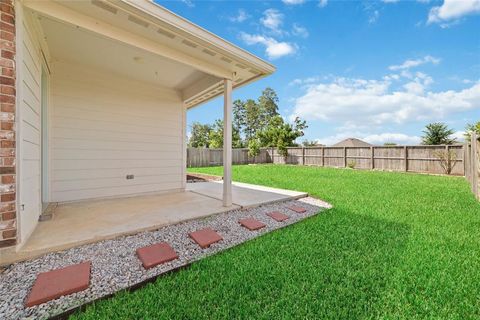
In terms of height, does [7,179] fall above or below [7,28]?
below

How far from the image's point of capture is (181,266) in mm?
1896

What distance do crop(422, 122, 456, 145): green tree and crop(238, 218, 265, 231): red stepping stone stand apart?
15318 mm

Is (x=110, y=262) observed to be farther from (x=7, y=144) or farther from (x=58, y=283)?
(x=7, y=144)

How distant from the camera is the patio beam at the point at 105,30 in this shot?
2.06 m

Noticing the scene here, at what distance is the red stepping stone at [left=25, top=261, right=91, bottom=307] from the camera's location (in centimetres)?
143

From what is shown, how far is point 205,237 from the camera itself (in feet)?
8.16

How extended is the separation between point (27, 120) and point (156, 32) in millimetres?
1704

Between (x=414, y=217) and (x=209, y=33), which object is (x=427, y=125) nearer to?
(x=414, y=217)

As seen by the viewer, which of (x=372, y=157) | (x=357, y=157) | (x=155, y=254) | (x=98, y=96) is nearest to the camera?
(x=155, y=254)

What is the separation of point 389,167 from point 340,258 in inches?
463

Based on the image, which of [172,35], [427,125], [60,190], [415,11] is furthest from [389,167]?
[60,190]

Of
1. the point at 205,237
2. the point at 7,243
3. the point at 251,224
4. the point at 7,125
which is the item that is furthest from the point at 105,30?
the point at 251,224

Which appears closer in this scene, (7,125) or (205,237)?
(7,125)

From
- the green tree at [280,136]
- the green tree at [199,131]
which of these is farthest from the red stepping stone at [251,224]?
the green tree at [199,131]
